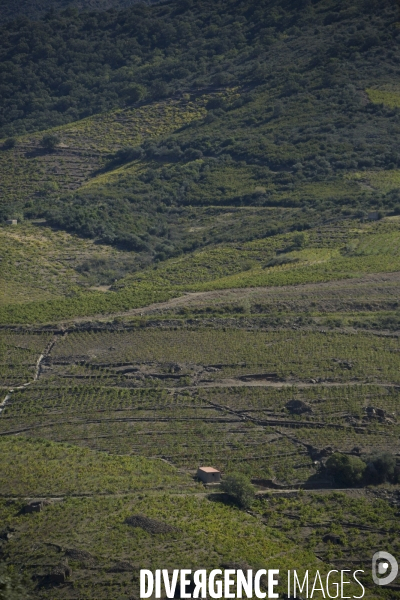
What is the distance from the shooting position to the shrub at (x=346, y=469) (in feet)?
162

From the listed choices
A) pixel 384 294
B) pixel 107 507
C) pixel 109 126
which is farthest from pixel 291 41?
pixel 107 507

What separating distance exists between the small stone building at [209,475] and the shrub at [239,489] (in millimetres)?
1373

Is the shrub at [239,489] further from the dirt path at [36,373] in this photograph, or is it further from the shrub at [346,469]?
the dirt path at [36,373]

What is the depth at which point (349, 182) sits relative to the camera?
88.8 m

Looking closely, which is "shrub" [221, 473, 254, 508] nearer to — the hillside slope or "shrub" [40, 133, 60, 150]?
"shrub" [40, 133, 60, 150]

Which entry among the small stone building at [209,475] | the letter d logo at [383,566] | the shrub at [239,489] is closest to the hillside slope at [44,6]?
the small stone building at [209,475]

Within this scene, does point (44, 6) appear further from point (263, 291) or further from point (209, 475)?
point (209, 475)

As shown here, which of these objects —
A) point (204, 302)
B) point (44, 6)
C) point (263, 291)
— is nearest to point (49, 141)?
point (263, 291)

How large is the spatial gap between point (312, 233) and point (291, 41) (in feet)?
133

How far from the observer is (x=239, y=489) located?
47.4 metres

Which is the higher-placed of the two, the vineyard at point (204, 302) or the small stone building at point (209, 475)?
the vineyard at point (204, 302)

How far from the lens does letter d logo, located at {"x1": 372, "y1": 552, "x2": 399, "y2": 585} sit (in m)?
42.9

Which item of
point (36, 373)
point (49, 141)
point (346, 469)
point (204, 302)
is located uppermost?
point (49, 141)

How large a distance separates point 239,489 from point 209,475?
209 centimetres
